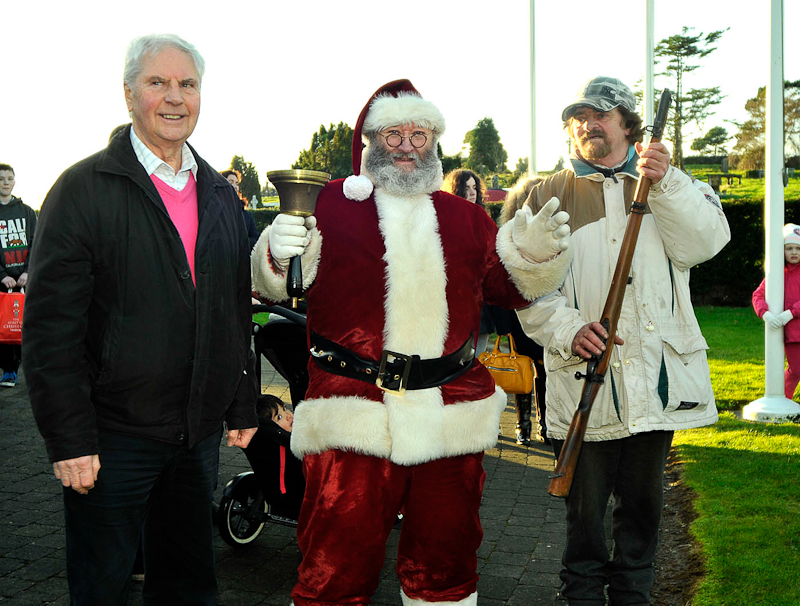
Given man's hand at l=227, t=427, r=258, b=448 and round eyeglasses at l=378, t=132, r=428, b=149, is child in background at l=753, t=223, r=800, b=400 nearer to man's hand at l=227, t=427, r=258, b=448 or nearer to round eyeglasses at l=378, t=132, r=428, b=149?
round eyeglasses at l=378, t=132, r=428, b=149

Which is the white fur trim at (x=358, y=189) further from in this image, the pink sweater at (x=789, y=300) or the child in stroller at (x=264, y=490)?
the pink sweater at (x=789, y=300)

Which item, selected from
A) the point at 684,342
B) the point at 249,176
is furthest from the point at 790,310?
the point at 249,176

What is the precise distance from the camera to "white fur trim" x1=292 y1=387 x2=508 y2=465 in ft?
9.60

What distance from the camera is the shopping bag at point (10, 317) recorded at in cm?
728

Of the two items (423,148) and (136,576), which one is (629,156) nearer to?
(423,148)

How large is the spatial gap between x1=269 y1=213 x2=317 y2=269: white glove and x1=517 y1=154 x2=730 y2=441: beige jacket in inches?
45.6

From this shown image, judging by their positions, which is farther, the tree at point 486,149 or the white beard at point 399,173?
the tree at point 486,149

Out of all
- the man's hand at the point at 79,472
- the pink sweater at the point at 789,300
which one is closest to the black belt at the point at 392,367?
the man's hand at the point at 79,472

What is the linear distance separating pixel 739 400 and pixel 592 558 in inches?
212

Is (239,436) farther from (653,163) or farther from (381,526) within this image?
(653,163)

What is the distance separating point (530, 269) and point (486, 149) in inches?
3039

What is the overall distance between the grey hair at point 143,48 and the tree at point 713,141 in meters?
65.6

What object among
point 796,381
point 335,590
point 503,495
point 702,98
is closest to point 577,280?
point 335,590

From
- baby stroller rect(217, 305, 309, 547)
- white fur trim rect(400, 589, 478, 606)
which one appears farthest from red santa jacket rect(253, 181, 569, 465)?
baby stroller rect(217, 305, 309, 547)
